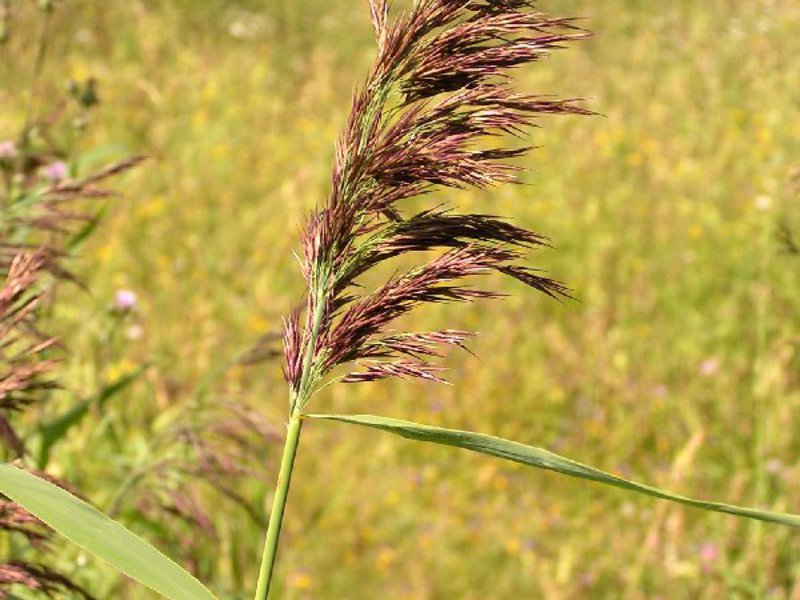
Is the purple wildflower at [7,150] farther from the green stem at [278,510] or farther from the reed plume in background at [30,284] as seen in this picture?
the green stem at [278,510]

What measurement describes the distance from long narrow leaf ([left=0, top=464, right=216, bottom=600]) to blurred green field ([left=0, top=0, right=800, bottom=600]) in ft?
2.57

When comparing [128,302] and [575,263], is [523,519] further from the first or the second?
[575,263]

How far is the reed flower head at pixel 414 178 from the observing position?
2.91ft

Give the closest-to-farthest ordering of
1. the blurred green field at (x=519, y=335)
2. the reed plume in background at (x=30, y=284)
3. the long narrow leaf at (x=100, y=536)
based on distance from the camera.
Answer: the long narrow leaf at (x=100, y=536) < the reed plume in background at (x=30, y=284) < the blurred green field at (x=519, y=335)

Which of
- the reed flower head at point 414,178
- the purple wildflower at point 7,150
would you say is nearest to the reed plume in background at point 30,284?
the purple wildflower at point 7,150

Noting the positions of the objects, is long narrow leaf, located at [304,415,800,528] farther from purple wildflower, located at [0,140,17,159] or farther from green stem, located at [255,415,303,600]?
purple wildflower, located at [0,140,17,159]

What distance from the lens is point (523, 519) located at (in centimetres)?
358

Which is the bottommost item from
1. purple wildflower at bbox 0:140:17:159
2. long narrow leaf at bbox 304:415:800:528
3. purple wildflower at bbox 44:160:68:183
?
purple wildflower at bbox 44:160:68:183

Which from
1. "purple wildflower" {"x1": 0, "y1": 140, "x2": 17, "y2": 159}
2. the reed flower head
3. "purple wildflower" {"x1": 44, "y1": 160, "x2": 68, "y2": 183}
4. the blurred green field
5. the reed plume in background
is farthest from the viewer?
the blurred green field

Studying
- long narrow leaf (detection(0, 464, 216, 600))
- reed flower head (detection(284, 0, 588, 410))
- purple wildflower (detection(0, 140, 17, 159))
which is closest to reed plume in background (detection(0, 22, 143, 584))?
purple wildflower (detection(0, 140, 17, 159))

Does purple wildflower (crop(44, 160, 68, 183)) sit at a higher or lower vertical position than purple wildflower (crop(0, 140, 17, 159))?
lower

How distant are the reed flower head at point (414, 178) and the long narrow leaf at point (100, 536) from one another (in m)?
0.16

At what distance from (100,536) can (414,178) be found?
331 millimetres

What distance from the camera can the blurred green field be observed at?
2959mm
